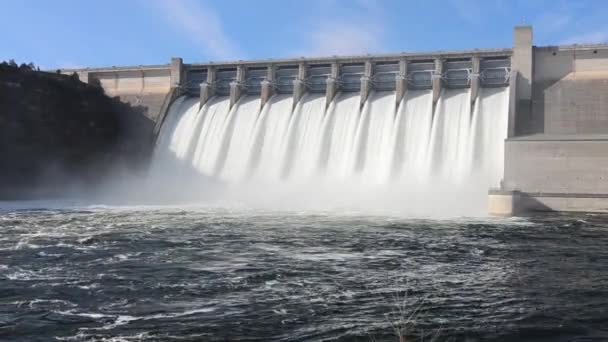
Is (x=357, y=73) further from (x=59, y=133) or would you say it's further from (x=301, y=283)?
(x=301, y=283)

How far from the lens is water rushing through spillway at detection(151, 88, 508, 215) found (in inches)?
1251

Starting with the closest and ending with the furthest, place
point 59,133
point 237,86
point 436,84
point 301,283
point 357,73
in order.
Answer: point 301,283 → point 436,84 → point 357,73 → point 59,133 → point 237,86

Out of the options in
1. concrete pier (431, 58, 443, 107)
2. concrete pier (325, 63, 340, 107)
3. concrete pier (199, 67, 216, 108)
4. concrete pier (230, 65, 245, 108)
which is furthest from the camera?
concrete pier (199, 67, 216, 108)

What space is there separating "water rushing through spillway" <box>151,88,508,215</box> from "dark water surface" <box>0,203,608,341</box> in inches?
430

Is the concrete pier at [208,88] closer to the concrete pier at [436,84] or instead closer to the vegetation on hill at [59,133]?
the vegetation on hill at [59,133]

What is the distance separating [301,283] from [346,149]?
2415 cm

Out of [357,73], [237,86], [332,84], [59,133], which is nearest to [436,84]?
[357,73]

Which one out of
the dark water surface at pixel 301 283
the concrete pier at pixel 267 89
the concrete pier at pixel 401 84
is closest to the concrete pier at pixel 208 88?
the concrete pier at pixel 267 89

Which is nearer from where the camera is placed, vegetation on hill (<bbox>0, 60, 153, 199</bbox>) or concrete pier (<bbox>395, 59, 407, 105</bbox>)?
concrete pier (<bbox>395, 59, 407, 105</bbox>)

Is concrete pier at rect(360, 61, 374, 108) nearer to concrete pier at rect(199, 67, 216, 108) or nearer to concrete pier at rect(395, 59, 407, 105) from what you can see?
concrete pier at rect(395, 59, 407, 105)

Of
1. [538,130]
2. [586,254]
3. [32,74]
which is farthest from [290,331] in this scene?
[32,74]

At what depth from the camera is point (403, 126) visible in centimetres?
3466

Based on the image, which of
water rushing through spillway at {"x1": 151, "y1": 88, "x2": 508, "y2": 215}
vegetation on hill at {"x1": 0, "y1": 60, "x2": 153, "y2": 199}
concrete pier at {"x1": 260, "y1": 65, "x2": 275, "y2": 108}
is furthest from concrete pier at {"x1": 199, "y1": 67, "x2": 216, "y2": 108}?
vegetation on hill at {"x1": 0, "y1": 60, "x2": 153, "y2": 199}

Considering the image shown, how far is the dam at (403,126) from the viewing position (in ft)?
91.7
